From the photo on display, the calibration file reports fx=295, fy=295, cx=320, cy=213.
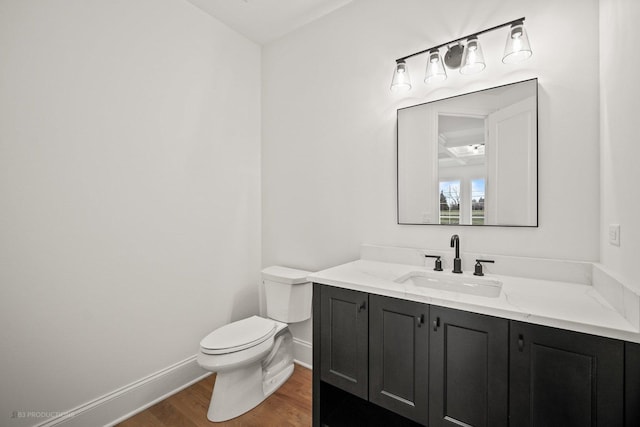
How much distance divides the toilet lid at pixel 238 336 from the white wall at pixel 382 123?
1.75 feet

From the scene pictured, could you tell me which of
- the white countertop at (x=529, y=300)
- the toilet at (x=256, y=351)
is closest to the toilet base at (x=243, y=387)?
the toilet at (x=256, y=351)

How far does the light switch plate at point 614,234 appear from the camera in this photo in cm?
116

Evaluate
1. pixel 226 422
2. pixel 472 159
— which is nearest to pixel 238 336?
pixel 226 422

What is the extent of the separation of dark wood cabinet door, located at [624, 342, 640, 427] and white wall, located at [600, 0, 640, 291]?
0.20 m

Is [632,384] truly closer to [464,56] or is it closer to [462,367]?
[462,367]

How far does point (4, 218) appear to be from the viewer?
142 cm

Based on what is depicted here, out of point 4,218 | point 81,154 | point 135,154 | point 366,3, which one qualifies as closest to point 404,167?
point 366,3

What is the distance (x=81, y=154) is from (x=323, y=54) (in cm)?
179

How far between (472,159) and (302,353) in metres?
1.93

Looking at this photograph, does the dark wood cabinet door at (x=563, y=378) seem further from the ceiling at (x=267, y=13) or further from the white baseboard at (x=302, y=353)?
the ceiling at (x=267, y=13)

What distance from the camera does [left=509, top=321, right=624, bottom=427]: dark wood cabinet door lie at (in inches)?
36.8

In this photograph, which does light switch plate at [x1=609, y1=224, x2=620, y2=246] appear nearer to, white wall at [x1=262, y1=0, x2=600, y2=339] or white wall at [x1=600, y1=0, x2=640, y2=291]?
white wall at [x1=600, y1=0, x2=640, y2=291]

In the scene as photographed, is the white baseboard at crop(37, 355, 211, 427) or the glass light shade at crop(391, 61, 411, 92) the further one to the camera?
the glass light shade at crop(391, 61, 411, 92)

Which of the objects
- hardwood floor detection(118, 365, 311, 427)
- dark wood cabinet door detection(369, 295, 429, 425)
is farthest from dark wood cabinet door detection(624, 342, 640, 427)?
hardwood floor detection(118, 365, 311, 427)
